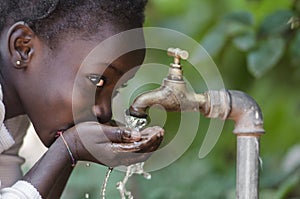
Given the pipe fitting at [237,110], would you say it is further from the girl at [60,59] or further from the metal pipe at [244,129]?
the girl at [60,59]

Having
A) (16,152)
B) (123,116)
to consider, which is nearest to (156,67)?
(123,116)

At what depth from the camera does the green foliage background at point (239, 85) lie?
2092 mm

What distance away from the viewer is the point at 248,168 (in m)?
1.46

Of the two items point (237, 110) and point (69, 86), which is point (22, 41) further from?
point (237, 110)

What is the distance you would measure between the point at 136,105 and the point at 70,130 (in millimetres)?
120

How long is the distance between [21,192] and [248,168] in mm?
372

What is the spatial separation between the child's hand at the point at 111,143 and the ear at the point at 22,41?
0.16 meters

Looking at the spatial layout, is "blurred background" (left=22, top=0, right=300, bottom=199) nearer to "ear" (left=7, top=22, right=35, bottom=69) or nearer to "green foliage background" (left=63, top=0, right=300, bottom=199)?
"green foliage background" (left=63, top=0, right=300, bottom=199)

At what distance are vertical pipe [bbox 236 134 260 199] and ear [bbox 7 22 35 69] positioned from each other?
0.40 m

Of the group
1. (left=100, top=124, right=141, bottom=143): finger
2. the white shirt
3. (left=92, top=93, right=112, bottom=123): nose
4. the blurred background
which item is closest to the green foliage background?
the blurred background

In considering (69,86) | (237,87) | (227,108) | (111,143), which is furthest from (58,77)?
(237,87)

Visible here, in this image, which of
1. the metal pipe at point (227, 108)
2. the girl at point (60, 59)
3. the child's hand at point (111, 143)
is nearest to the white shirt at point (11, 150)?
the girl at point (60, 59)

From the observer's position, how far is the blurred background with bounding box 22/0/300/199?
2.09m

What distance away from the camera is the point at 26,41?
5.00 ft
